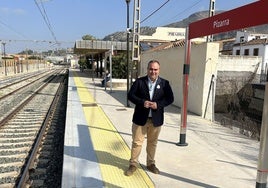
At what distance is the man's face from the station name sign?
141 cm

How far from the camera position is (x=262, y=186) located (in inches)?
154

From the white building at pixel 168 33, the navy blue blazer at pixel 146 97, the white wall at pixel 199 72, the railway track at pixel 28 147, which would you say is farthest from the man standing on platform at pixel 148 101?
the white building at pixel 168 33

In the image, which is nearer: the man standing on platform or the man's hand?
the man's hand

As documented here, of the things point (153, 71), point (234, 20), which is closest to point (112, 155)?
point (153, 71)

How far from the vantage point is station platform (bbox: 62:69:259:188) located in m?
4.73

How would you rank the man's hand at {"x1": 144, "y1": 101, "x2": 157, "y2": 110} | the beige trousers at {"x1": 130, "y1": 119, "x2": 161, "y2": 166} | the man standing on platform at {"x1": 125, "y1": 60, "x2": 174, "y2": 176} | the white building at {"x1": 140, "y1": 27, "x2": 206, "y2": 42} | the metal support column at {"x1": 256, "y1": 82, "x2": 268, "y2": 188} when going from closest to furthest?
the metal support column at {"x1": 256, "y1": 82, "x2": 268, "y2": 188}
the man's hand at {"x1": 144, "y1": 101, "x2": 157, "y2": 110}
the man standing on platform at {"x1": 125, "y1": 60, "x2": 174, "y2": 176}
the beige trousers at {"x1": 130, "y1": 119, "x2": 161, "y2": 166}
the white building at {"x1": 140, "y1": 27, "x2": 206, "y2": 42}

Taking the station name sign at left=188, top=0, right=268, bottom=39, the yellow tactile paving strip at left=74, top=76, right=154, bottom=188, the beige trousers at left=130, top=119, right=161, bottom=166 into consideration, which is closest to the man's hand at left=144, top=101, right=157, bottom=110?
the beige trousers at left=130, top=119, right=161, bottom=166

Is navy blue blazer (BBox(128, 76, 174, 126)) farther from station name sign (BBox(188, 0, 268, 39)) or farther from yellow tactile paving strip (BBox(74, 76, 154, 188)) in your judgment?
station name sign (BBox(188, 0, 268, 39))

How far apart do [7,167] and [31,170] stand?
617 mm

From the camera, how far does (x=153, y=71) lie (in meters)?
4.68

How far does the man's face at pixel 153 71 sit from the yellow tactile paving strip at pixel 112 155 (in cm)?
159

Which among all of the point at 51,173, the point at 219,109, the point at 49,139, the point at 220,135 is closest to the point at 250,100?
the point at 219,109

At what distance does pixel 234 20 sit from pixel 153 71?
153 centimetres

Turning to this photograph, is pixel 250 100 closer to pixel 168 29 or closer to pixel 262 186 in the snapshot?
pixel 262 186
